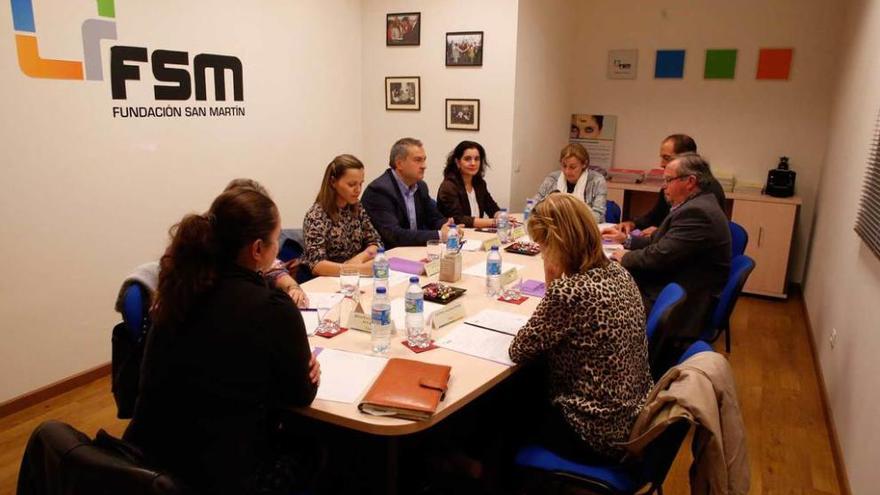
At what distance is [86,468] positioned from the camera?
1243 millimetres

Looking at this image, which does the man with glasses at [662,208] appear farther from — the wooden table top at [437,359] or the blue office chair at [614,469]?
Result: the blue office chair at [614,469]

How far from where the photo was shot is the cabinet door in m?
5.04

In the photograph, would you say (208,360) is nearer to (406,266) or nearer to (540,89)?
(406,266)

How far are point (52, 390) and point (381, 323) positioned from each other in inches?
90.6

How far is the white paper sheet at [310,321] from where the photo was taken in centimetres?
220

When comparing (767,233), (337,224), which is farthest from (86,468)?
(767,233)

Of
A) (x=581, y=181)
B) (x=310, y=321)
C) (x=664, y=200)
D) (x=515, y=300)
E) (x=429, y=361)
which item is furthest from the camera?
(x=581, y=181)

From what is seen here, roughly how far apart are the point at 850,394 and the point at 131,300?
299 centimetres

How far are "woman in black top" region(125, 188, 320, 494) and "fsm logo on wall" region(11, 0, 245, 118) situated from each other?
7.16 feet

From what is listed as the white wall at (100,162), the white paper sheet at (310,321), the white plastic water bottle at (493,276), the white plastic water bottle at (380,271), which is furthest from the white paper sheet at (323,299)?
the white wall at (100,162)

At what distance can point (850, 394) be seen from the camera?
2.68m

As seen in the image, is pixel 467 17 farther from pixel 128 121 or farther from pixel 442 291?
pixel 442 291

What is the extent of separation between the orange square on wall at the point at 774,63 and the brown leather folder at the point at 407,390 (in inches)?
194

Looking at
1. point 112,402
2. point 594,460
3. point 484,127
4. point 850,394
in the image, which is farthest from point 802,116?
point 112,402
